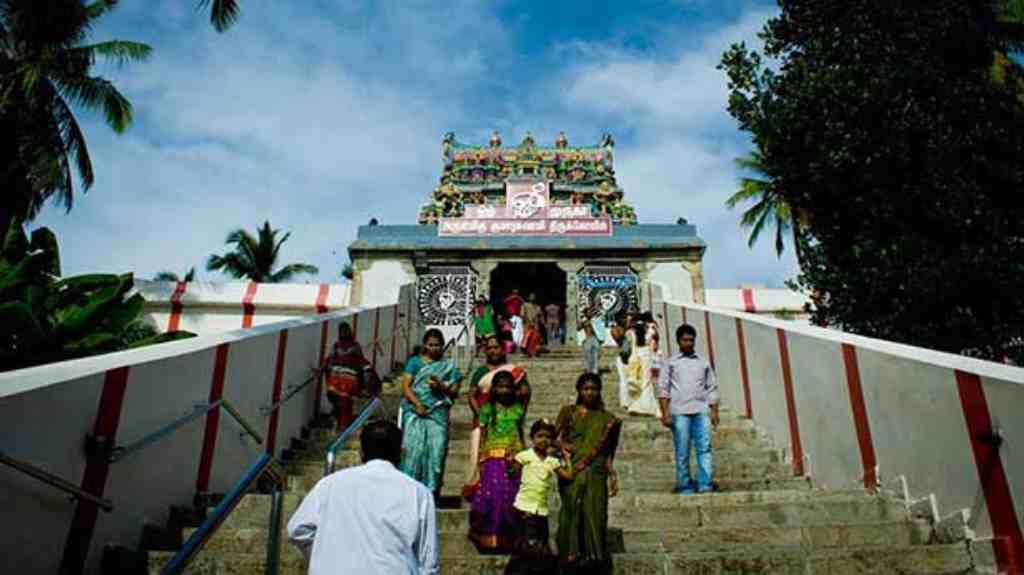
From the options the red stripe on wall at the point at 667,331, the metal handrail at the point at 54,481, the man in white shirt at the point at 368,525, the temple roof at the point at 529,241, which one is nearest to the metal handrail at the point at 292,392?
the metal handrail at the point at 54,481

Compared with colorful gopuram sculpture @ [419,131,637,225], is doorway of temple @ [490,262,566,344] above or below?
below

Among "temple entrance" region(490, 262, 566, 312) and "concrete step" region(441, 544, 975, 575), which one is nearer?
"concrete step" region(441, 544, 975, 575)

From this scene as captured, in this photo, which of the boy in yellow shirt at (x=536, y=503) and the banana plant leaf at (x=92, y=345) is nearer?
the boy in yellow shirt at (x=536, y=503)

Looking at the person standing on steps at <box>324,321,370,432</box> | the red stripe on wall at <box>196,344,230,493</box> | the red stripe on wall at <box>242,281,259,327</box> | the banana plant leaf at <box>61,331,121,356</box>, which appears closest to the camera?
the red stripe on wall at <box>196,344,230,493</box>

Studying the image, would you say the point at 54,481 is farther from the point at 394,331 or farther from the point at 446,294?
the point at 446,294

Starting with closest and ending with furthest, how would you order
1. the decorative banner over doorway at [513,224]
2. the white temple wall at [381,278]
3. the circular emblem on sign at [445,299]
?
the circular emblem on sign at [445,299] → the white temple wall at [381,278] → the decorative banner over doorway at [513,224]

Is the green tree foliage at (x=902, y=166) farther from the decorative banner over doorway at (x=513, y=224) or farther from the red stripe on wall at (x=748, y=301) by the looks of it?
the decorative banner over doorway at (x=513, y=224)

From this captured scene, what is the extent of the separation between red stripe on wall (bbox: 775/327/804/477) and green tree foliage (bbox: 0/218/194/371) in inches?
271

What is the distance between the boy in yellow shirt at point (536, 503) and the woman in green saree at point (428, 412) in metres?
0.95

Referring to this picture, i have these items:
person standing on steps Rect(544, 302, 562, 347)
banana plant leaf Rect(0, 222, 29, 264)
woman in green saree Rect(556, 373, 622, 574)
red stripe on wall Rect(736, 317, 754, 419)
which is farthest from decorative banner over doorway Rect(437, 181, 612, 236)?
woman in green saree Rect(556, 373, 622, 574)

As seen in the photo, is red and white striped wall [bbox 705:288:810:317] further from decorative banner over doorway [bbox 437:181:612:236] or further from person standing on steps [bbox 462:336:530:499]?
person standing on steps [bbox 462:336:530:499]

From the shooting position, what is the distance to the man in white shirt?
2398 millimetres

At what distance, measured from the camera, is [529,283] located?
1998 centimetres

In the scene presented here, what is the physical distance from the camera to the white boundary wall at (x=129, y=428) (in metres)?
3.47
